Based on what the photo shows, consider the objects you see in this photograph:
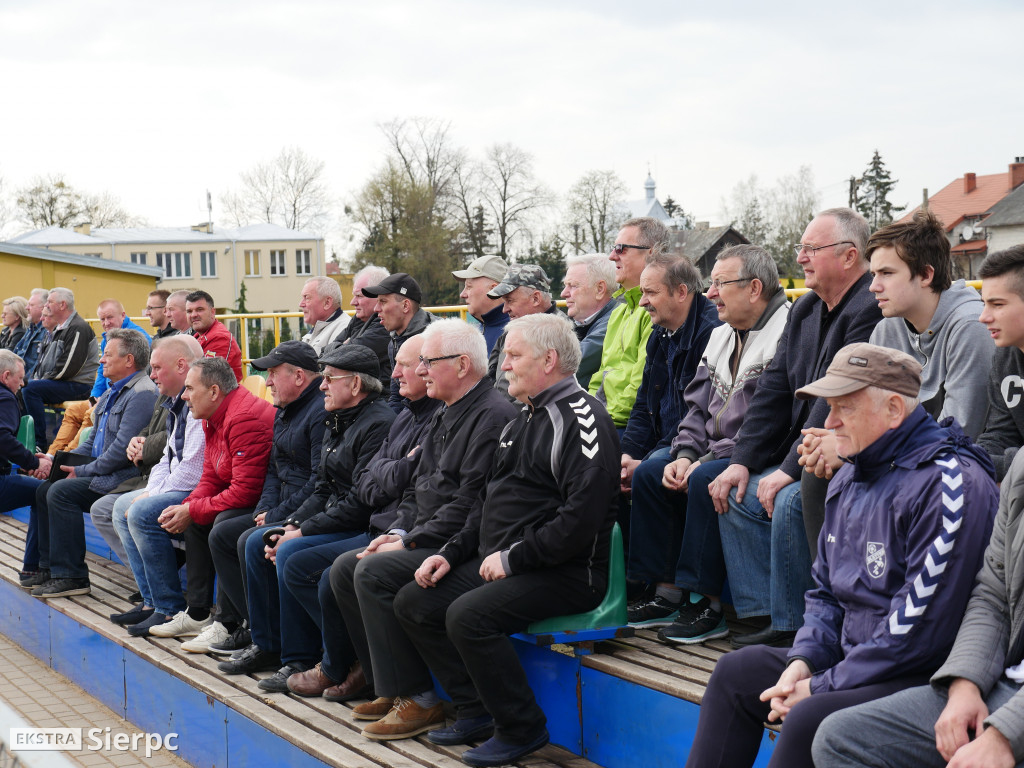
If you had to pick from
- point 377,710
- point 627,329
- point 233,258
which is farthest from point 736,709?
point 233,258

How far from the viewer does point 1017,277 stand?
8.84 feet

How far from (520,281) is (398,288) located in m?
1.09

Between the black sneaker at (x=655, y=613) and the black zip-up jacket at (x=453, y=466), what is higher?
the black zip-up jacket at (x=453, y=466)

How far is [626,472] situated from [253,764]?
192cm

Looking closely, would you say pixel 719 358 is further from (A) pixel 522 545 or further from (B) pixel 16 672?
(B) pixel 16 672

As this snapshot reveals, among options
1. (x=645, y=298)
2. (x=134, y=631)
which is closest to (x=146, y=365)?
(x=134, y=631)

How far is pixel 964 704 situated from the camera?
7.30 ft

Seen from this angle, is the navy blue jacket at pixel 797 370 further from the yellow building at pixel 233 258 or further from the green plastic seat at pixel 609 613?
the yellow building at pixel 233 258

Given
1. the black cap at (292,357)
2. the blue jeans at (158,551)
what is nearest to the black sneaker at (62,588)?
the blue jeans at (158,551)

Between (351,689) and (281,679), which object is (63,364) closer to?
(281,679)

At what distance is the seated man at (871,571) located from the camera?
95.0 inches

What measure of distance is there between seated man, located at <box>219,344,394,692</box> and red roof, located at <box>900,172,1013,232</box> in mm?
61901

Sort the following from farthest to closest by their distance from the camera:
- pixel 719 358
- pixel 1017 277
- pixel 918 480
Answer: pixel 719 358 < pixel 1017 277 < pixel 918 480

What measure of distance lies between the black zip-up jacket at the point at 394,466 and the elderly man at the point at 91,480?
2.45m
